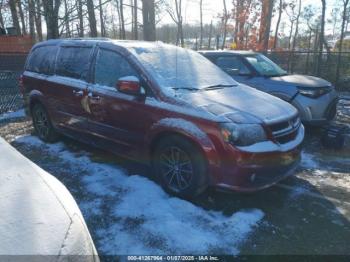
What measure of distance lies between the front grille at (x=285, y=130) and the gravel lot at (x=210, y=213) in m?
0.75

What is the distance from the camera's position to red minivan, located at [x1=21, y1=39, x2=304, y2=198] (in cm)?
376

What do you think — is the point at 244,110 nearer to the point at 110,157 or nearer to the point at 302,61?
the point at 110,157

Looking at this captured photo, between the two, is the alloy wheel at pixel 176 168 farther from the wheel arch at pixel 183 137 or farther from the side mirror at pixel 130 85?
the side mirror at pixel 130 85

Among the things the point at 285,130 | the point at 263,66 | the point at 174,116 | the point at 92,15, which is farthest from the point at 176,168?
the point at 92,15

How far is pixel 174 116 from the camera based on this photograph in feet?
13.3

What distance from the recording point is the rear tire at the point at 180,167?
3.94 m

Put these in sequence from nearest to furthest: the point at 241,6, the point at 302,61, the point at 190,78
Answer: the point at 190,78 → the point at 302,61 → the point at 241,6

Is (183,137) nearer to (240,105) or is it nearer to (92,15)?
(240,105)

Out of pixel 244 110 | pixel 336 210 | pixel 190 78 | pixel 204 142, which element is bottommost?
pixel 336 210

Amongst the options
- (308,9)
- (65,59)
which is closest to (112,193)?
(65,59)

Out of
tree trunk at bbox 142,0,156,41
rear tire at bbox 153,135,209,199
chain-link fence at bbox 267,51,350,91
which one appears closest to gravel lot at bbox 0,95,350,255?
rear tire at bbox 153,135,209,199

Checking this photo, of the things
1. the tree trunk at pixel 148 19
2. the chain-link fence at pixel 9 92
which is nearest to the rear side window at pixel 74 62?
the chain-link fence at pixel 9 92

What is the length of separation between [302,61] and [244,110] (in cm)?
1239

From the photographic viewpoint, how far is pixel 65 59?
5.80 metres
